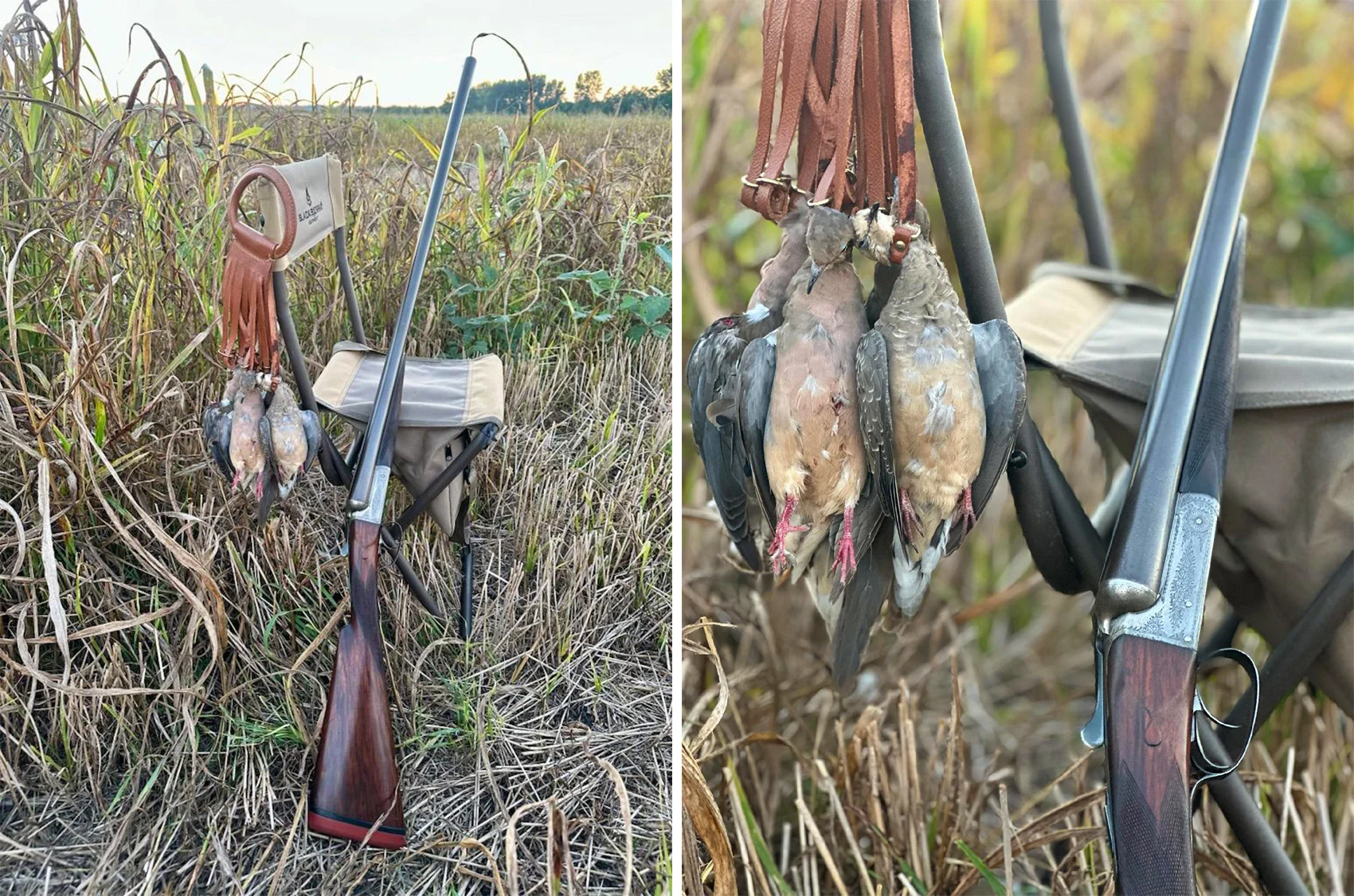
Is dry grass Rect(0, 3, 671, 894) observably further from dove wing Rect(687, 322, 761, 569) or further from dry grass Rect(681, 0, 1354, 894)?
dove wing Rect(687, 322, 761, 569)

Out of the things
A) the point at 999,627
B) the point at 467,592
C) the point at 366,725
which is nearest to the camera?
the point at 366,725

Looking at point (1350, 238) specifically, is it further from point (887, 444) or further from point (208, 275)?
point (208, 275)

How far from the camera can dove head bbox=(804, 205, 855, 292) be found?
443 millimetres

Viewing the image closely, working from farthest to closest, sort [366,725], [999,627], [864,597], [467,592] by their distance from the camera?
[999,627]
[467,592]
[366,725]
[864,597]

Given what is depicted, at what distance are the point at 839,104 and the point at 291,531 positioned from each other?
1.92 ft

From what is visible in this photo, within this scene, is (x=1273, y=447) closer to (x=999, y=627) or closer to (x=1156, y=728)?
(x=1156, y=728)

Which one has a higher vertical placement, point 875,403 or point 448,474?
point 875,403

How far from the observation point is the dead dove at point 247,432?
1.92 feet

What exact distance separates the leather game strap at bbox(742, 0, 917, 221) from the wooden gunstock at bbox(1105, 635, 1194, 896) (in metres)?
0.26

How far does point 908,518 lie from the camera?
1.52 ft

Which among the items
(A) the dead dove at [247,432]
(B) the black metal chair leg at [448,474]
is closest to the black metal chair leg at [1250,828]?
(B) the black metal chair leg at [448,474]

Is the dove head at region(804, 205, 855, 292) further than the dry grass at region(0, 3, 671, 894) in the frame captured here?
No

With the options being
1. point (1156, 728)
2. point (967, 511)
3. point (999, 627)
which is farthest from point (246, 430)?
point (999, 627)

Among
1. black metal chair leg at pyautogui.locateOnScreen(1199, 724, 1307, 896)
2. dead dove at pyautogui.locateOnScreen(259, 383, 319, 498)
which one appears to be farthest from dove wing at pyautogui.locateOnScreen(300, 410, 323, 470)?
black metal chair leg at pyautogui.locateOnScreen(1199, 724, 1307, 896)
